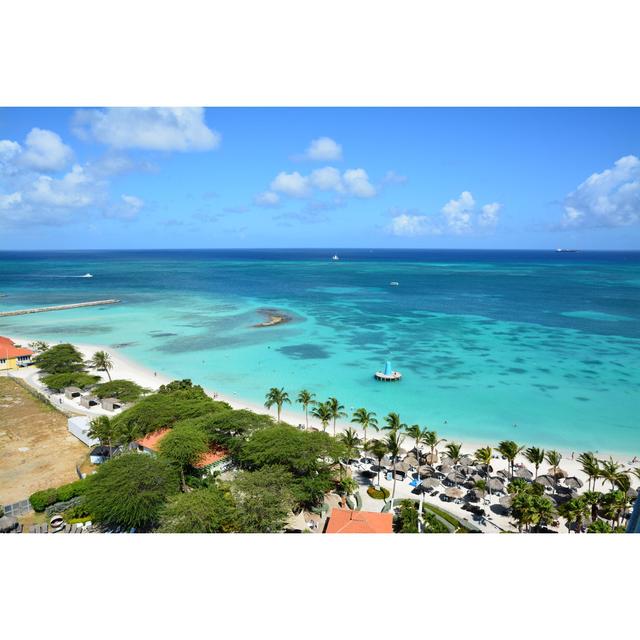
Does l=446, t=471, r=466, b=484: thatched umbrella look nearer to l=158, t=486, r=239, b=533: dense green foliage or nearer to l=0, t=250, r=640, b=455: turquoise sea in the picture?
l=0, t=250, r=640, b=455: turquoise sea

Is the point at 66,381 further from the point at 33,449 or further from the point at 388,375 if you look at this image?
the point at 388,375

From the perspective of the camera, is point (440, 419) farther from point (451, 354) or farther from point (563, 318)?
point (563, 318)

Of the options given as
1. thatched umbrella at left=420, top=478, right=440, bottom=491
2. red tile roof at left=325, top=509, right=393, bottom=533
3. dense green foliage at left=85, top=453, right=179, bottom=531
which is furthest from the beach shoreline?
dense green foliage at left=85, top=453, right=179, bottom=531

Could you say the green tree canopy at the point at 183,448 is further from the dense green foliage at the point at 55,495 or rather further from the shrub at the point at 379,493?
the shrub at the point at 379,493

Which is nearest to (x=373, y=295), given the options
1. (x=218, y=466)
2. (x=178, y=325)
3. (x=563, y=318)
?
(x=563, y=318)

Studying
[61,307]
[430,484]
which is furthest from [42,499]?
[61,307]
